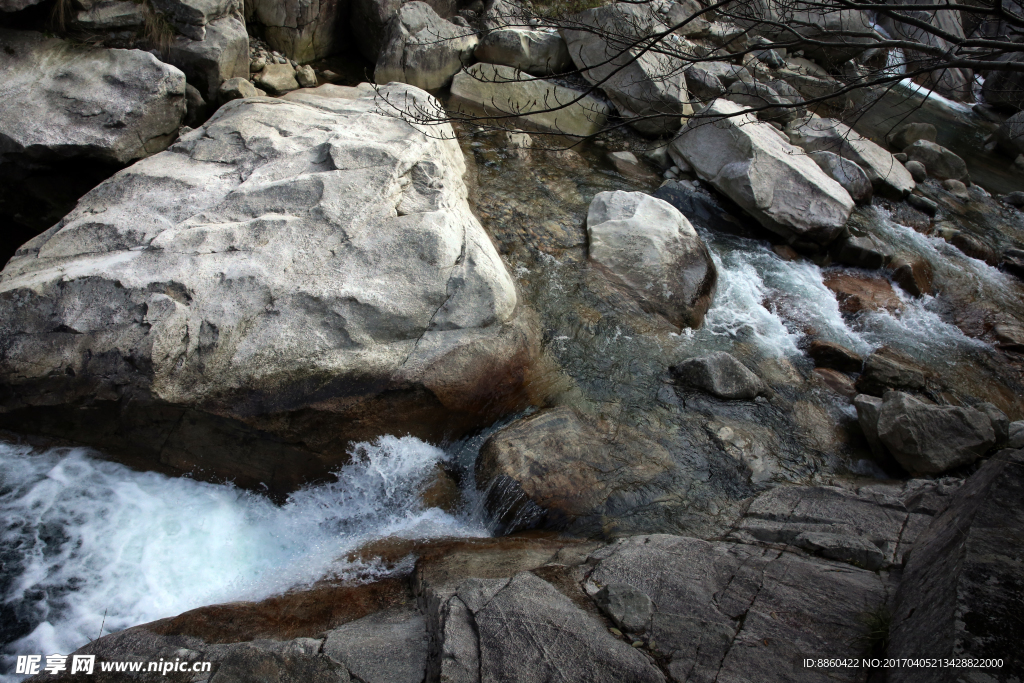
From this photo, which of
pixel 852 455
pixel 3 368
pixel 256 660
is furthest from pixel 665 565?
pixel 3 368

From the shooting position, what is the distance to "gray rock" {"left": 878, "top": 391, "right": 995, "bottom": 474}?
4371 millimetres

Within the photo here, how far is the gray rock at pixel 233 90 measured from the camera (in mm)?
6762

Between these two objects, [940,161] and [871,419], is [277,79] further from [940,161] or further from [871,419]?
[940,161]

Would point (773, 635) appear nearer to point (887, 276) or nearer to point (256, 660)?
point (256, 660)

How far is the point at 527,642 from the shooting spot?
8.59ft

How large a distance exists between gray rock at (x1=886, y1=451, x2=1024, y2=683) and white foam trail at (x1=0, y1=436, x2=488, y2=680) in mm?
2295

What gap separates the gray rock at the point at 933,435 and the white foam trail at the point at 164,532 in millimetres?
3288

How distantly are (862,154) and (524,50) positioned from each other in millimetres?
5515

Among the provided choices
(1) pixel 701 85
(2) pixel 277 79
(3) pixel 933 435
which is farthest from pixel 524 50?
(3) pixel 933 435

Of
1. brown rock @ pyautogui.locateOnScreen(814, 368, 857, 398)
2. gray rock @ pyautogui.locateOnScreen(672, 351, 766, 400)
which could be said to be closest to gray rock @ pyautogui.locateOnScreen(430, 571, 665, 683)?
gray rock @ pyautogui.locateOnScreen(672, 351, 766, 400)

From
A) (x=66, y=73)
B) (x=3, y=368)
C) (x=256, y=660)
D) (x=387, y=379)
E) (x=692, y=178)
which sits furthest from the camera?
(x=692, y=178)

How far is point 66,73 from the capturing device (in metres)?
5.49

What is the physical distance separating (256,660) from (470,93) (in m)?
8.08

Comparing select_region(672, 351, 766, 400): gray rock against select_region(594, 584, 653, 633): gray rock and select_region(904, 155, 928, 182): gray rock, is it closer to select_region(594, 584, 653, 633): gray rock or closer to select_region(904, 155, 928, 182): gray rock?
select_region(594, 584, 653, 633): gray rock
